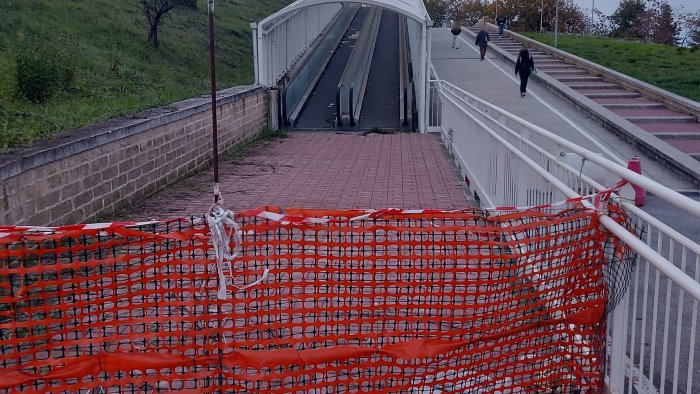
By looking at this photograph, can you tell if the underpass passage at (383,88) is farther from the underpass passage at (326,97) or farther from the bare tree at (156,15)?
the bare tree at (156,15)

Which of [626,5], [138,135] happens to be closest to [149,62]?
[138,135]

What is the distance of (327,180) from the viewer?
11.7m

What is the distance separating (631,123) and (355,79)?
967 cm

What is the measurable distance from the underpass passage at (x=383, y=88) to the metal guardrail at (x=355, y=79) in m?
0.22

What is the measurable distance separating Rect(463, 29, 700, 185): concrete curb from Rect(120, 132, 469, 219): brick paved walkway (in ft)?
12.4

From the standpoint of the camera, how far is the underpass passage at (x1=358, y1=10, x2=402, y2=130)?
65.7 feet

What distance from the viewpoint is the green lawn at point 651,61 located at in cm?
2228

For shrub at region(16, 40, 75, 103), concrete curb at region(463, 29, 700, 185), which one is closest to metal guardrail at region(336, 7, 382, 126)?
concrete curb at region(463, 29, 700, 185)

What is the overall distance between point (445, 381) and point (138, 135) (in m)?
6.77

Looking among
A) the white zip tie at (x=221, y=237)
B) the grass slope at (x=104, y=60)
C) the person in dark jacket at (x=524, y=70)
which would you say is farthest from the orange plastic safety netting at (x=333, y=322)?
the person in dark jacket at (x=524, y=70)

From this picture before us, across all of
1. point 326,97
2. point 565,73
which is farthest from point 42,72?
point 565,73

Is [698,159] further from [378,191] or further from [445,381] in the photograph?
[445,381]

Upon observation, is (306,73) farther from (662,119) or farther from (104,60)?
(662,119)

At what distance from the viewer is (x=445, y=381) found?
13.0ft
